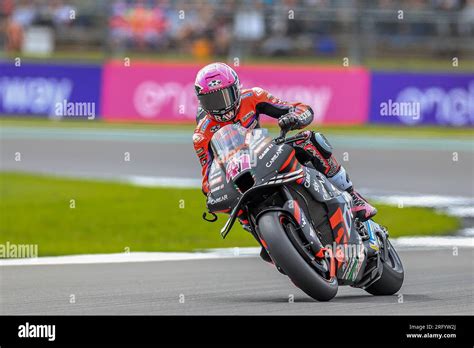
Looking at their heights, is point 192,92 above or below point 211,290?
above

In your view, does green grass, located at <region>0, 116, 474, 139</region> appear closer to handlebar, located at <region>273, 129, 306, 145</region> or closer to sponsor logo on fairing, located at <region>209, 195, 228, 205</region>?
handlebar, located at <region>273, 129, 306, 145</region>

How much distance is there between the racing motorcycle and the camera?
6691 mm

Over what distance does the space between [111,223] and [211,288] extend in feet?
15.4

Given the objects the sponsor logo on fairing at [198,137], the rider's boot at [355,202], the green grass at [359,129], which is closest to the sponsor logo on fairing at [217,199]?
the sponsor logo on fairing at [198,137]

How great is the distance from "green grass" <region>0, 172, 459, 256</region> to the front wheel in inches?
167

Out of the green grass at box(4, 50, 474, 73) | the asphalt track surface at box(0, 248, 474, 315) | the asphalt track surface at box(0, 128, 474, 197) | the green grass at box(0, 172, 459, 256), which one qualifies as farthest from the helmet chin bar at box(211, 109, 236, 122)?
the green grass at box(4, 50, 474, 73)

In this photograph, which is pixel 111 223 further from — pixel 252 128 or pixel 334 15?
pixel 334 15

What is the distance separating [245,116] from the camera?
7406 millimetres

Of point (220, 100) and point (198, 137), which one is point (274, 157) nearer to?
point (220, 100)

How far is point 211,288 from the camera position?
8180 mm
